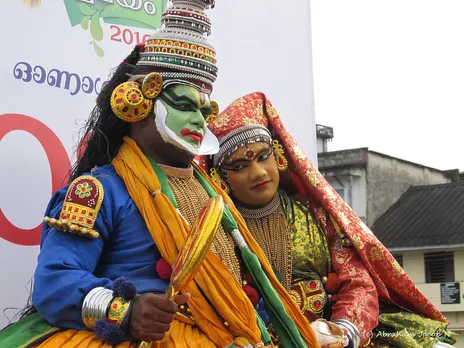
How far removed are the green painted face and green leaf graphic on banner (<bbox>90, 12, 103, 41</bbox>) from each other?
2.33 ft

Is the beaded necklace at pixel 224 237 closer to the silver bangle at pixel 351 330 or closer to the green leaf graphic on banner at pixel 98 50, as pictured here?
the silver bangle at pixel 351 330

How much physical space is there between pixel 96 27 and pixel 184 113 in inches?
32.2

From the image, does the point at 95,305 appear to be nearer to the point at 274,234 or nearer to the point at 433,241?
the point at 274,234

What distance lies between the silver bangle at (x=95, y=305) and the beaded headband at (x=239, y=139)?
4.04 ft

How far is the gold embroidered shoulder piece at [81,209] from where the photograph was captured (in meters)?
2.76

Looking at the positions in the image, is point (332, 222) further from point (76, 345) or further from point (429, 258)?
point (429, 258)

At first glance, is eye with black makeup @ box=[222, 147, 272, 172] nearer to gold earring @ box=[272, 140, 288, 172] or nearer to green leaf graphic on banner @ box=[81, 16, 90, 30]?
gold earring @ box=[272, 140, 288, 172]

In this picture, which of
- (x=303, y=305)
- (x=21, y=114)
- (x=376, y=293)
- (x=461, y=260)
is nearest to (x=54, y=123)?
(x=21, y=114)

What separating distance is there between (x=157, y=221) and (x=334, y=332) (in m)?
0.98

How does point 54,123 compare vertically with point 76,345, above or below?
above

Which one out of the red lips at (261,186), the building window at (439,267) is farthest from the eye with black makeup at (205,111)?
the building window at (439,267)

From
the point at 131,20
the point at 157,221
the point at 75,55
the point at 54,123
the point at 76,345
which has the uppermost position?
the point at 131,20

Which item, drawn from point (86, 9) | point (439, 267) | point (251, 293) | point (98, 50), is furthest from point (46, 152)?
point (439, 267)

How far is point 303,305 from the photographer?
3.66 m
